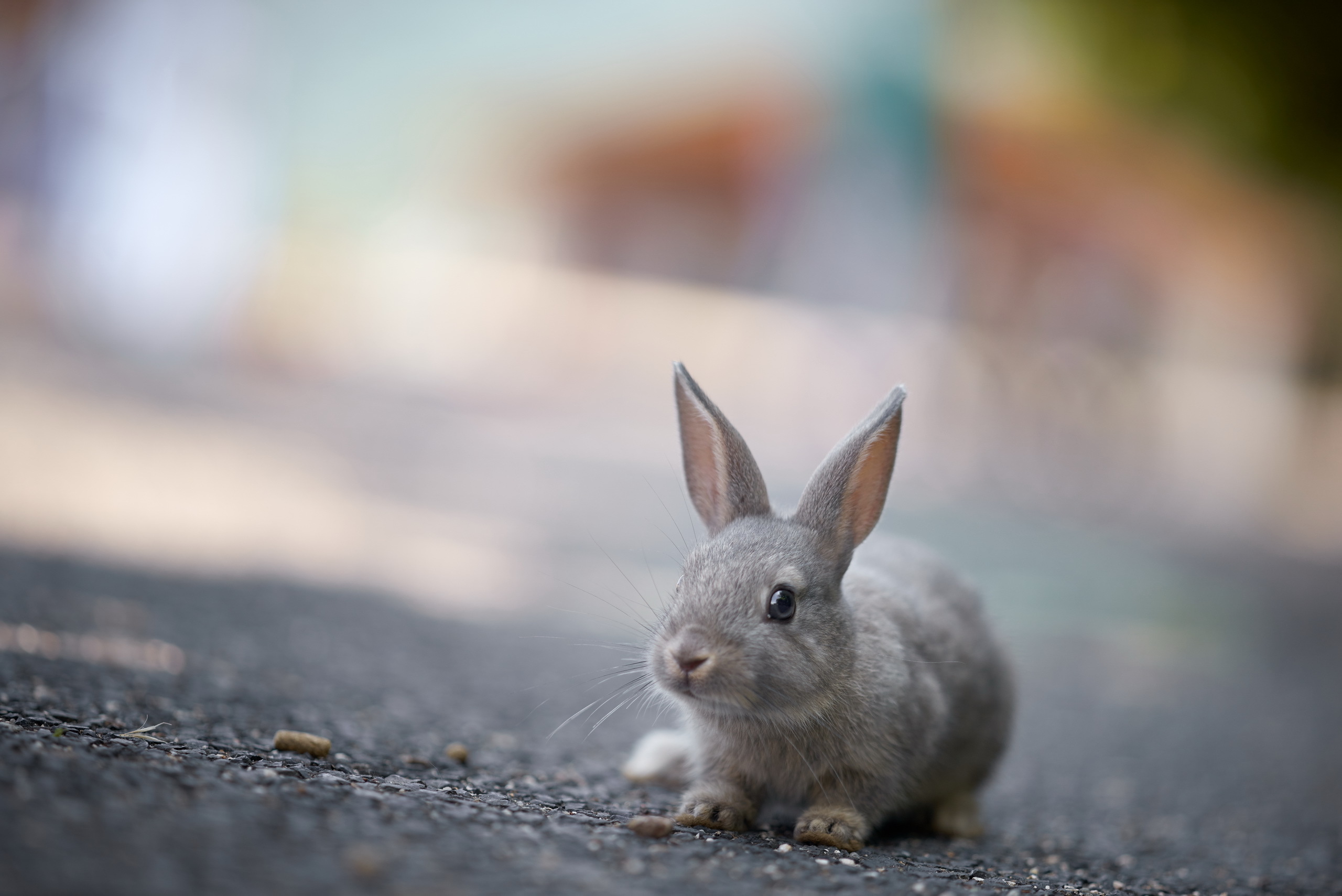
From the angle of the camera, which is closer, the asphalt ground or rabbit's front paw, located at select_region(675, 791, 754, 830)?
the asphalt ground

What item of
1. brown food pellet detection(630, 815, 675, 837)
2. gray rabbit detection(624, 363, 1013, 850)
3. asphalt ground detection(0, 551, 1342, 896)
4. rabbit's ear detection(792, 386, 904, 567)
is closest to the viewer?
asphalt ground detection(0, 551, 1342, 896)

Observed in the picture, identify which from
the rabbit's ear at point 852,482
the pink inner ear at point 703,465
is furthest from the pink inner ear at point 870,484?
the pink inner ear at point 703,465

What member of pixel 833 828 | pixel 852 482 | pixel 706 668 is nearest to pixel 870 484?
pixel 852 482

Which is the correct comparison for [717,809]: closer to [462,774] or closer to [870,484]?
[462,774]

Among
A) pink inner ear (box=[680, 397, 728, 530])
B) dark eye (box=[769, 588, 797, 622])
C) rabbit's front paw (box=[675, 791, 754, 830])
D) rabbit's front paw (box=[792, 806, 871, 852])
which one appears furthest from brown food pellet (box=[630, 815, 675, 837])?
pink inner ear (box=[680, 397, 728, 530])

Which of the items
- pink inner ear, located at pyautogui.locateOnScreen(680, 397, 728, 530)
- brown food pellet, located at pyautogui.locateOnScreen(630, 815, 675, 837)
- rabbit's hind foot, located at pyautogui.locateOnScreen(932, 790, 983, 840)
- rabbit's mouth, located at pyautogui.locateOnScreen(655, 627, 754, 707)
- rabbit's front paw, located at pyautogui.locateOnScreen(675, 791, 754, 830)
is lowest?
rabbit's hind foot, located at pyautogui.locateOnScreen(932, 790, 983, 840)

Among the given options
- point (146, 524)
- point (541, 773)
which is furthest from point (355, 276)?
point (541, 773)

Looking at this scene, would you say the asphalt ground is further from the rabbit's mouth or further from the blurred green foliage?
the blurred green foliage
